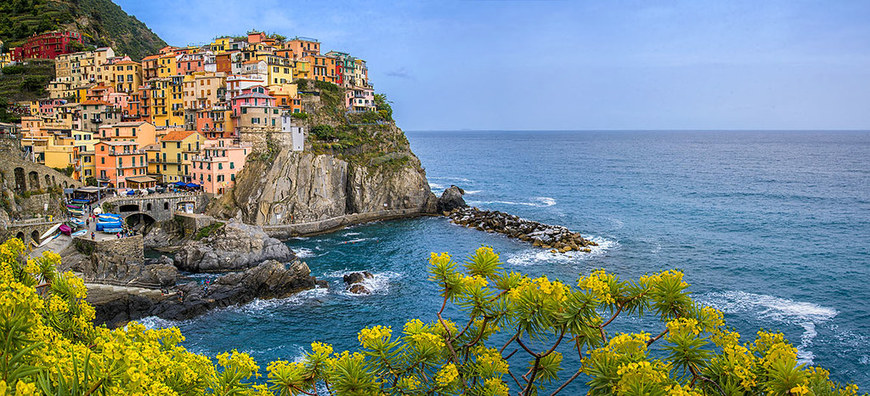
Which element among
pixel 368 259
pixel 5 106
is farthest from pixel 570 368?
pixel 5 106

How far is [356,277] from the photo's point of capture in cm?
4775

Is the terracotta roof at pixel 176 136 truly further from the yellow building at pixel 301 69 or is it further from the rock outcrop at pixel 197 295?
the rock outcrop at pixel 197 295

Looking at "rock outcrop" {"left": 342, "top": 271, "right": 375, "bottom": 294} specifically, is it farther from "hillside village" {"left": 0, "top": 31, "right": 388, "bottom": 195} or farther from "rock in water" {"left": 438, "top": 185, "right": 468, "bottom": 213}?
"rock in water" {"left": 438, "top": 185, "right": 468, "bottom": 213}

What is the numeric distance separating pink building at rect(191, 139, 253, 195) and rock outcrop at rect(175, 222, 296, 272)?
41.3 feet

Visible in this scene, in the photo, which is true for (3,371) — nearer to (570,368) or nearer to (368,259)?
(570,368)

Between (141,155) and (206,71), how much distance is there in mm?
20732

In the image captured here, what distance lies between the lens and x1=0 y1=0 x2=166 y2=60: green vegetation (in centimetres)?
10806

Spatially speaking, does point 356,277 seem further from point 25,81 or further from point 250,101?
point 25,81

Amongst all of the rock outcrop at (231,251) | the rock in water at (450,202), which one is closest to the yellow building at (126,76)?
the rock outcrop at (231,251)

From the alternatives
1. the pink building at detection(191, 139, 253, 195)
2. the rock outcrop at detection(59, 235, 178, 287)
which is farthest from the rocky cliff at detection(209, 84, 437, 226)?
the rock outcrop at detection(59, 235, 178, 287)

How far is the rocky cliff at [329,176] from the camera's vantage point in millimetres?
66938

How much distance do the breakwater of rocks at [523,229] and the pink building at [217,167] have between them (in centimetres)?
2665

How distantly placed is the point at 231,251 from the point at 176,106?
127ft

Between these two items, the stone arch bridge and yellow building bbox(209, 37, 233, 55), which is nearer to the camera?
the stone arch bridge
